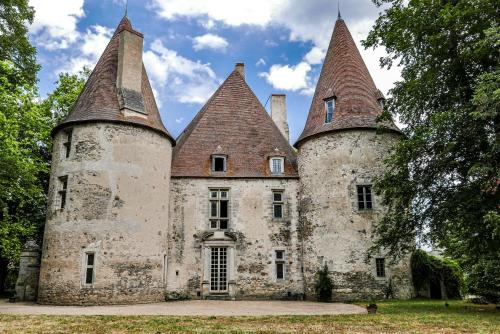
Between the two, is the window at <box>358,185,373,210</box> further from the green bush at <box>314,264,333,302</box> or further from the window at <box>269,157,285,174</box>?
the window at <box>269,157,285,174</box>

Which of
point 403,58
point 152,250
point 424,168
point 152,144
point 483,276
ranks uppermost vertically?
point 403,58

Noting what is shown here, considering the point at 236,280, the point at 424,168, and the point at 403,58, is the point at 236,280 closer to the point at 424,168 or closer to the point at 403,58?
the point at 424,168

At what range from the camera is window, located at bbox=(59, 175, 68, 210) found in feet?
59.4

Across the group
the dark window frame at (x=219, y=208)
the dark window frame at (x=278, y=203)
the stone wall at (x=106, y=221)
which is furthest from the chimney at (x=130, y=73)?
the dark window frame at (x=278, y=203)

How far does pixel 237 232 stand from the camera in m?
21.4

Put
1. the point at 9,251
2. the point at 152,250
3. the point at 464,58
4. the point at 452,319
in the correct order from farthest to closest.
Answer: the point at 9,251, the point at 152,250, the point at 464,58, the point at 452,319

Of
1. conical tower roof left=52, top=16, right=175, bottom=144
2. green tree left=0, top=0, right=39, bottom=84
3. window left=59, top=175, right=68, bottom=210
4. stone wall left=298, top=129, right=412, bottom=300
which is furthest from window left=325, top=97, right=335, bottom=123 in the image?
green tree left=0, top=0, right=39, bottom=84

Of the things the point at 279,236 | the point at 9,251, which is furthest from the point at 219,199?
the point at 9,251

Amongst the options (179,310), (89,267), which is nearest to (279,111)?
(89,267)

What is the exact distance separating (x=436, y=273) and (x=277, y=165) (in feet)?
30.8

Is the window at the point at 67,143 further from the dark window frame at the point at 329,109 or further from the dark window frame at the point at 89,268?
the dark window frame at the point at 329,109

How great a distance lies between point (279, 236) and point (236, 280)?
3109mm

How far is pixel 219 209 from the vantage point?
21.6m

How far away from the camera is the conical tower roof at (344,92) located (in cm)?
2084
